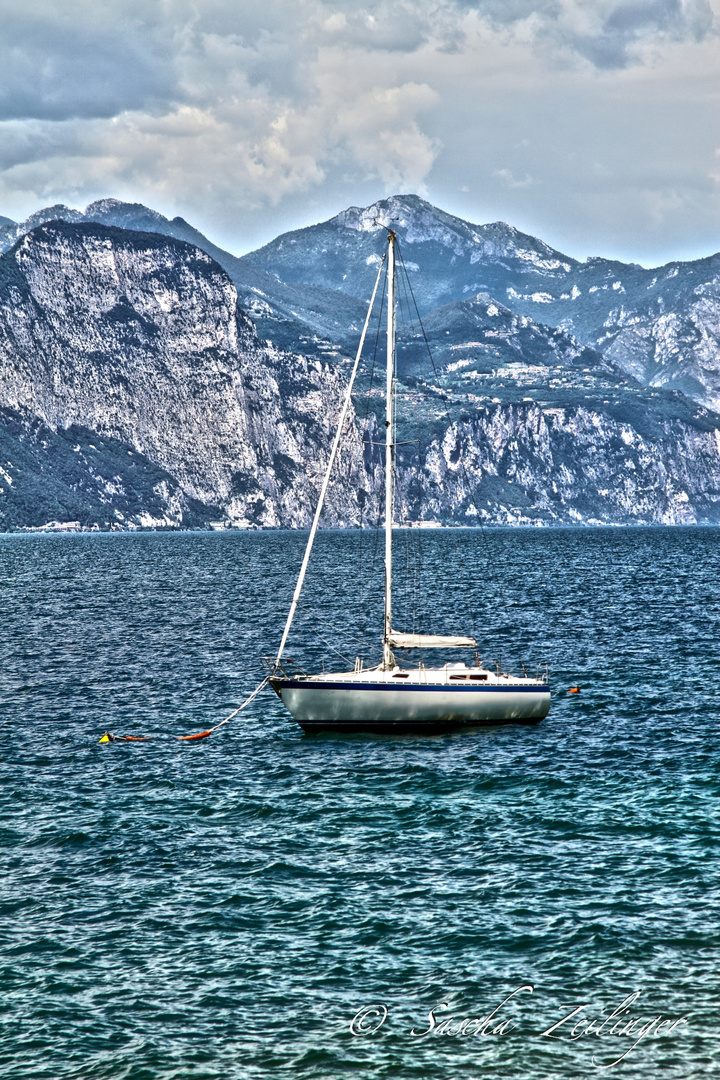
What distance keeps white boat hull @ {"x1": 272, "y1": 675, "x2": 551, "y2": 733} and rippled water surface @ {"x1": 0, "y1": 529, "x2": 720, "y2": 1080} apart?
3.24ft

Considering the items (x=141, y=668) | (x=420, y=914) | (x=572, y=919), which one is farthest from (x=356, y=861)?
(x=141, y=668)

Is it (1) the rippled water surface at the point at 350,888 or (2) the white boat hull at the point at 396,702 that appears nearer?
(1) the rippled water surface at the point at 350,888

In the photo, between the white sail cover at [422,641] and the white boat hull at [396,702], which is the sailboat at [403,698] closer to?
the white boat hull at [396,702]

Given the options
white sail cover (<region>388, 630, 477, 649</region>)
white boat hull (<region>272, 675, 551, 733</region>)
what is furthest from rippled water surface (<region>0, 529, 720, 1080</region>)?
white sail cover (<region>388, 630, 477, 649</region>)

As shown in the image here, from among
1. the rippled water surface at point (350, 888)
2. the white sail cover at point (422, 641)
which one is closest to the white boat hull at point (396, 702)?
the rippled water surface at point (350, 888)

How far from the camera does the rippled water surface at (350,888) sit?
23750mm

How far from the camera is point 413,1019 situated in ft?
80.7

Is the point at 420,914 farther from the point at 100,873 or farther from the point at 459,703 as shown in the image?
the point at 459,703

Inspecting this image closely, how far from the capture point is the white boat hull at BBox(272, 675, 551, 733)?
50438mm

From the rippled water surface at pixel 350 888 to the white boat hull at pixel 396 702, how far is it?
3.24ft

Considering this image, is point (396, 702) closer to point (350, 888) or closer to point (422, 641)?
point (422, 641)

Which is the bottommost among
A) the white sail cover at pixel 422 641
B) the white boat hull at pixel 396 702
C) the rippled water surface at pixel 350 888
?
the rippled water surface at pixel 350 888

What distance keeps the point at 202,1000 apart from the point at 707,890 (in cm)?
1411

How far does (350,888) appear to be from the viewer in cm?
3192
